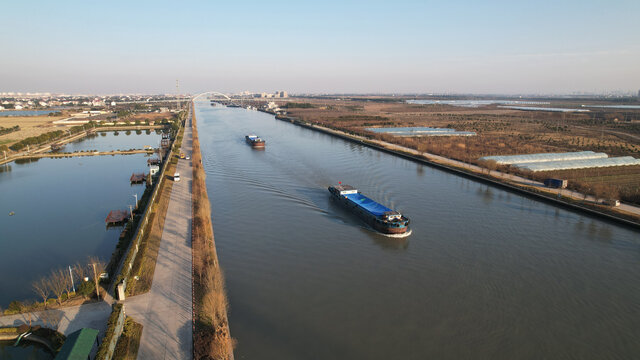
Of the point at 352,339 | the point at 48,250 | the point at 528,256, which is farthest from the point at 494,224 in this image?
the point at 48,250

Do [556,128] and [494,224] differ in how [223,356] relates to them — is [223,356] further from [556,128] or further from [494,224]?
[556,128]

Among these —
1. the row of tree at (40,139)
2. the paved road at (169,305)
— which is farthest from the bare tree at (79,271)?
the row of tree at (40,139)

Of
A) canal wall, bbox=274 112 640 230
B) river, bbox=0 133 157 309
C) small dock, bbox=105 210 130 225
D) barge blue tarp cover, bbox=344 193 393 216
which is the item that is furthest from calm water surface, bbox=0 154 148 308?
canal wall, bbox=274 112 640 230

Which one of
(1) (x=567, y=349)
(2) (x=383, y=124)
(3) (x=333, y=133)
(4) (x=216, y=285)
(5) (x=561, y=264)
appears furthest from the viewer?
(2) (x=383, y=124)

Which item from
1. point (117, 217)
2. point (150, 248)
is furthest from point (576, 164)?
point (117, 217)

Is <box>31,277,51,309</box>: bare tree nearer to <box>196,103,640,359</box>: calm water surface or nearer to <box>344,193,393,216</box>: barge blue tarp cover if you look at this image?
<box>196,103,640,359</box>: calm water surface

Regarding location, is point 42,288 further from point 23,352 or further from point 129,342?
point 129,342
